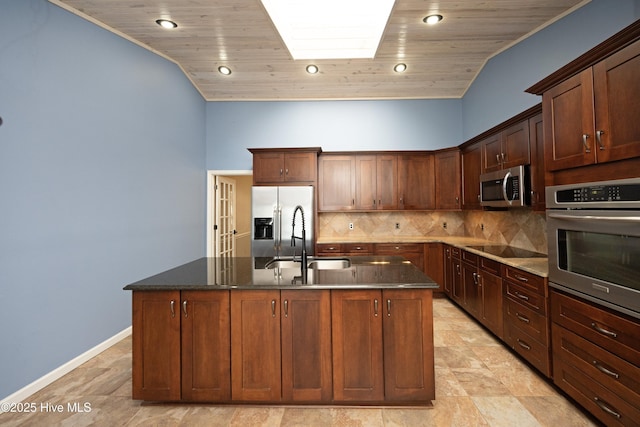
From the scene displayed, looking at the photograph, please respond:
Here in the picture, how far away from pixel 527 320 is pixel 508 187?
1.34m

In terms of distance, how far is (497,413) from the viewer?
6.29 feet

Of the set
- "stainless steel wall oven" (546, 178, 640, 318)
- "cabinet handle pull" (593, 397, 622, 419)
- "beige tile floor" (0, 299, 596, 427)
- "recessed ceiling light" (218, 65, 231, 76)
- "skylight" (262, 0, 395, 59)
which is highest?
"skylight" (262, 0, 395, 59)

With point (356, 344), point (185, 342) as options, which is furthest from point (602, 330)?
point (185, 342)

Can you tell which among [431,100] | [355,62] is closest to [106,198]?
[355,62]

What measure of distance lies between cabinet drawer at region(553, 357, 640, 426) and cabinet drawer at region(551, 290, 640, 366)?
24 cm

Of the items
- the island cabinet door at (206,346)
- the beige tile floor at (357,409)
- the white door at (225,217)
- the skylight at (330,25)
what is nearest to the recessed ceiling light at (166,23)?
the skylight at (330,25)

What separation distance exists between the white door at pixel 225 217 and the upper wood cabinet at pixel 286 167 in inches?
41.8

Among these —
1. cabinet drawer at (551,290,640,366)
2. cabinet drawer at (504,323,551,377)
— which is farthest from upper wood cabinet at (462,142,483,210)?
cabinet drawer at (551,290,640,366)

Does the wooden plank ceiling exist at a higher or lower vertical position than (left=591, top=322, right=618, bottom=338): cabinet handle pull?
higher

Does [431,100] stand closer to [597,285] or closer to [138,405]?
[597,285]

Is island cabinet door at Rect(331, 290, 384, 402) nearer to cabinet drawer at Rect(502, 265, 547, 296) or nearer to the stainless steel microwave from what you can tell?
cabinet drawer at Rect(502, 265, 547, 296)

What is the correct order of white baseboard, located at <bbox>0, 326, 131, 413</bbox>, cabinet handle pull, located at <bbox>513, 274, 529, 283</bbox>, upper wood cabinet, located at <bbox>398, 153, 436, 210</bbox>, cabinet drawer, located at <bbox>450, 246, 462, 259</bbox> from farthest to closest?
upper wood cabinet, located at <bbox>398, 153, 436, 210</bbox> → cabinet drawer, located at <bbox>450, 246, 462, 259</bbox> → cabinet handle pull, located at <bbox>513, 274, 529, 283</bbox> → white baseboard, located at <bbox>0, 326, 131, 413</bbox>

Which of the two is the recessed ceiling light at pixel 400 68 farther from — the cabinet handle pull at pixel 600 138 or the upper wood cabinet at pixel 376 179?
the cabinet handle pull at pixel 600 138

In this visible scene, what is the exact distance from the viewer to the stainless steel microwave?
9.46 feet
